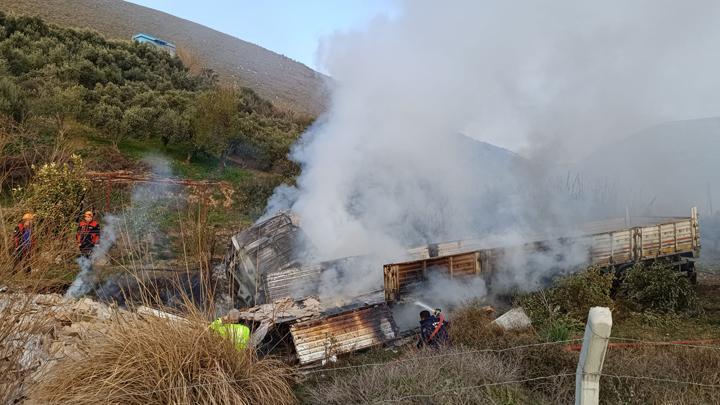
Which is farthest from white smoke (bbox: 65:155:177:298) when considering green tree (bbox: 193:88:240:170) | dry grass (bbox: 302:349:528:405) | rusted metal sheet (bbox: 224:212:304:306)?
dry grass (bbox: 302:349:528:405)

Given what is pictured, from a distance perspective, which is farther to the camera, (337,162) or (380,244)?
(337,162)

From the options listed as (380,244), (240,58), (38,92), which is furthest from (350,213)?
(240,58)

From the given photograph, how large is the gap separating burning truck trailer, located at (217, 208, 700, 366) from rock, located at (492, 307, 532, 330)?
54.0 inches

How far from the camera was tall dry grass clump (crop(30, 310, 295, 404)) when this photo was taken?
2.91 metres

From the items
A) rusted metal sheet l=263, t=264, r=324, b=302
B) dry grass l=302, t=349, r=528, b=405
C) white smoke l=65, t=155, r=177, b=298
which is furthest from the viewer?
white smoke l=65, t=155, r=177, b=298

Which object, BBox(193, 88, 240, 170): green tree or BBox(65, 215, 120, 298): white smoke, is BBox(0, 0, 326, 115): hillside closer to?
BBox(193, 88, 240, 170): green tree

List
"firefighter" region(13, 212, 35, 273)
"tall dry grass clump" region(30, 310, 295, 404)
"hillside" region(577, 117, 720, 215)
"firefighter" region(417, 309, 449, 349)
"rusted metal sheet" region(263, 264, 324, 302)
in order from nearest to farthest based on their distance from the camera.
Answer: "tall dry grass clump" region(30, 310, 295, 404) → "firefighter" region(13, 212, 35, 273) → "firefighter" region(417, 309, 449, 349) → "rusted metal sheet" region(263, 264, 324, 302) → "hillside" region(577, 117, 720, 215)

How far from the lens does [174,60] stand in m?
30.8

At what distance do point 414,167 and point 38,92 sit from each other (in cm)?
1574

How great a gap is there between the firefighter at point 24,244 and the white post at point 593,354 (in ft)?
11.8

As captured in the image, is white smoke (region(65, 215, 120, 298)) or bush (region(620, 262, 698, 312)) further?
bush (region(620, 262, 698, 312))

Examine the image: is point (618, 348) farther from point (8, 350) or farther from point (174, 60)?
point (174, 60)

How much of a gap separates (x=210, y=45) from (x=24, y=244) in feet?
184

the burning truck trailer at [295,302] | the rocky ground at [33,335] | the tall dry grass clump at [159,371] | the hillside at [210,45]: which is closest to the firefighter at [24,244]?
the rocky ground at [33,335]
